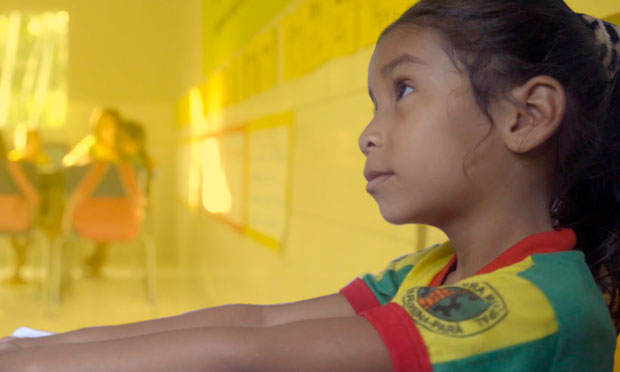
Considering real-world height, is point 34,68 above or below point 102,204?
above

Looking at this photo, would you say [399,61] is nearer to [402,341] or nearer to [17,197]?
[402,341]

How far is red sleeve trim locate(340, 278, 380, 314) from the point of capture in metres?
0.49

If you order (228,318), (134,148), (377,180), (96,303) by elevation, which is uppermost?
(134,148)

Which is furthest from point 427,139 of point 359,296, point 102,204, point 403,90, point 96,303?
point 96,303

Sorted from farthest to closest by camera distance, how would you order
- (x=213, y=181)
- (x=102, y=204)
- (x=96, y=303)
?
(x=96, y=303)
(x=102, y=204)
(x=213, y=181)

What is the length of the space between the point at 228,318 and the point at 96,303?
2.38m

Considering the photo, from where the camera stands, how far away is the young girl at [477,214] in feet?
1.00

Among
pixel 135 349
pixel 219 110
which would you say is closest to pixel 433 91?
pixel 135 349

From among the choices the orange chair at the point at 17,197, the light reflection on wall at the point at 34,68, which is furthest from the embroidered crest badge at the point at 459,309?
the light reflection on wall at the point at 34,68

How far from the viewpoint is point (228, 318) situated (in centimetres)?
48

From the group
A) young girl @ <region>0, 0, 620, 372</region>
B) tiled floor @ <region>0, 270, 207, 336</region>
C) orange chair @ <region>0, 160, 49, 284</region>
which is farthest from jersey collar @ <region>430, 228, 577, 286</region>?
orange chair @ <region>0, 160, 49, 284</region>

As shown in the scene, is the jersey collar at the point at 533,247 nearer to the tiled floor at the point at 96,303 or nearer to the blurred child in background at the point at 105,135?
the tiled floor at the point at 96,303

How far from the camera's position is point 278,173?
1.33m

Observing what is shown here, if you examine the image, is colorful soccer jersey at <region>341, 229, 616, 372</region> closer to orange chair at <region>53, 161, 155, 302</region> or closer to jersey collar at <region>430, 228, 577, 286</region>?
jersey collar at <region>430, 228, 577, 286</region>
